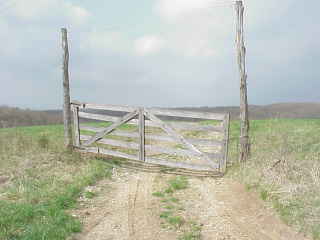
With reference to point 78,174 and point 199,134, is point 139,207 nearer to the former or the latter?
point 78,174

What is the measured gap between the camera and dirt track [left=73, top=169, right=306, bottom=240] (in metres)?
5.61

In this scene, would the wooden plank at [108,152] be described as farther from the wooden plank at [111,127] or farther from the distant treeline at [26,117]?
the distant treeline at [26,117]

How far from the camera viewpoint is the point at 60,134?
51.4ft

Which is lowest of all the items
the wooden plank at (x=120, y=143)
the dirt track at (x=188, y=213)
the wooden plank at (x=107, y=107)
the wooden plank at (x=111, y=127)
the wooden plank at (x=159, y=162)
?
the dirt track at (x=188, y=213)

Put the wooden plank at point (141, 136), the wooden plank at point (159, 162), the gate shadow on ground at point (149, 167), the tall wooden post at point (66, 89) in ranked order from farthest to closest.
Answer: the tall wooden post at point (66, 89) → the wooden plank at point (141, 136) → the wooden plank at point (159, 162) → the gate shadow on ground at point (149, 167)

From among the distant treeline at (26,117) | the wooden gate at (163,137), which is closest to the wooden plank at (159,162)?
the wooden gate at (163,137)

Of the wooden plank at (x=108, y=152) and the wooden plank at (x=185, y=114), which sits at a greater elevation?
the wooden plank at (x=185, y=114)

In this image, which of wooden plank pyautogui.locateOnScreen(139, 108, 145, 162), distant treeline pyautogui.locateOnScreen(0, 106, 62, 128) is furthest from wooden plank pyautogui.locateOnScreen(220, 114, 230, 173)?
distant treeline pyautogui.locateOnScreen(0, 106, 62, 128)

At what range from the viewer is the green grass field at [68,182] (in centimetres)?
573

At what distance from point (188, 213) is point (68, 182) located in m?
3.44

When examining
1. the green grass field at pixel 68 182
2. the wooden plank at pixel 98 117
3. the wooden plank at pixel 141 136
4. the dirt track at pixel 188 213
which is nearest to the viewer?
the dirt track at pixel 188 213

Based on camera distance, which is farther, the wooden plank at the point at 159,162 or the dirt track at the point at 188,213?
the wooden plank at the point at 159,162

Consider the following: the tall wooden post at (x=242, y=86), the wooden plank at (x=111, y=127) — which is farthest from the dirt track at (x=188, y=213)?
the wooden plank at (x=111, y=127)

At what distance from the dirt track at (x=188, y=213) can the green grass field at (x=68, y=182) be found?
0.93 feet
